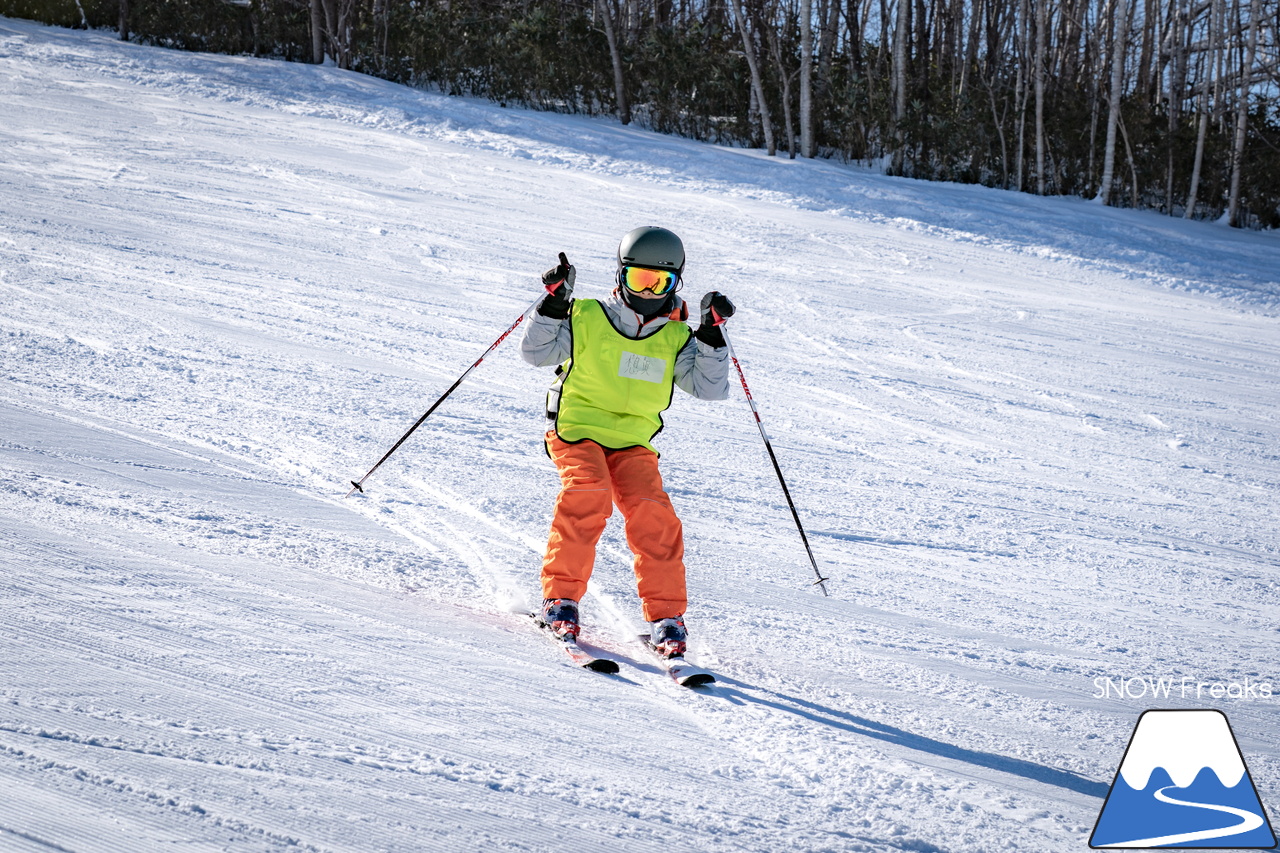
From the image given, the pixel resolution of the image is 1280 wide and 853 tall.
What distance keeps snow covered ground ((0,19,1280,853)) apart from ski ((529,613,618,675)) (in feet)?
0.16

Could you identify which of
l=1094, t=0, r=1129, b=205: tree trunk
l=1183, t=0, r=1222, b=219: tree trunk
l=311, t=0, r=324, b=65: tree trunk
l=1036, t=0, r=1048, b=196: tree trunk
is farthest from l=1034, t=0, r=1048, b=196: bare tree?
l=311, t=0, r=324, b=65: tree trunk

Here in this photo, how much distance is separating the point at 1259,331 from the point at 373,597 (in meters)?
8.97

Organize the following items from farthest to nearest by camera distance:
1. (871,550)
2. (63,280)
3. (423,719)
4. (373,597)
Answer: (63,280), (871,550), (373,597), (423,719)

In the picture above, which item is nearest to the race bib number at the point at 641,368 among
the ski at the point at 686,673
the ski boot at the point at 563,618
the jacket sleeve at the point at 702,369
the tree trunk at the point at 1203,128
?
the jacket sleeve at the point at 702,369

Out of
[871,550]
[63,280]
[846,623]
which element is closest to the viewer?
[846,623]

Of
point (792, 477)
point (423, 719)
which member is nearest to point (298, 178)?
point (792, 477)

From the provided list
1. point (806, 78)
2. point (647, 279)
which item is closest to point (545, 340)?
point (647, 279)

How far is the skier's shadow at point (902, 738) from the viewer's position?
275 centimetres

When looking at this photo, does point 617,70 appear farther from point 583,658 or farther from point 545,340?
point 583,658

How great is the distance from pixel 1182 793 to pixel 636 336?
7.06 feet

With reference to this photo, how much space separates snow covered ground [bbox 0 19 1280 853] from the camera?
2340mm

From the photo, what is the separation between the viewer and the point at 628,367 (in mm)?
3602

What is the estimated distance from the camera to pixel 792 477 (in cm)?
548

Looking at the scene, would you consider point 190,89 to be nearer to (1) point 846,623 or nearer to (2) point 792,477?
(2) point 792,477
